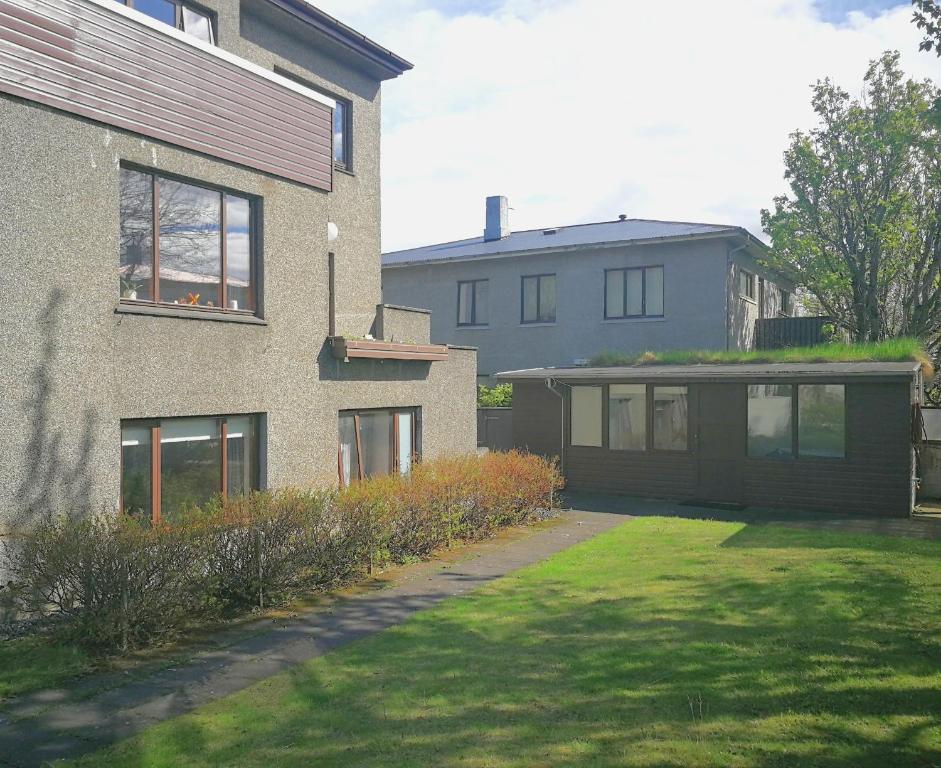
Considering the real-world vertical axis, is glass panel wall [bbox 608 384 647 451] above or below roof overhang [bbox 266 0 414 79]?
below

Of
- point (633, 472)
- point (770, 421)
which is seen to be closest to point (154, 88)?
point (633, 472)

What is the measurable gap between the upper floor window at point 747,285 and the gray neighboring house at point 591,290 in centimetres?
6

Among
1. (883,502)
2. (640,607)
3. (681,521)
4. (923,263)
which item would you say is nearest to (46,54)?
(640,607)

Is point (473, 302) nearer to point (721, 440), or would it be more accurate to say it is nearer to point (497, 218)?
point (497, 218)

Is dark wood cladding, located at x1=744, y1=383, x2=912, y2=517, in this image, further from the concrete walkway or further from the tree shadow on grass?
the concrete walkway

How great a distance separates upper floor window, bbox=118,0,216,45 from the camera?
12.1 meters

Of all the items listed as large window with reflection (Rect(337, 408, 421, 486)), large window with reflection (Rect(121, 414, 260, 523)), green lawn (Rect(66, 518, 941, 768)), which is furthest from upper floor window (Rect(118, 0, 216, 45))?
green lawn (Rect(66, 518, 941, 768))

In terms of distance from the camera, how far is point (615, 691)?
6273 mm

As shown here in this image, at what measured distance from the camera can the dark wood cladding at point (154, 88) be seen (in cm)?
879

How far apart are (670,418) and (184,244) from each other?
1245 centimetres

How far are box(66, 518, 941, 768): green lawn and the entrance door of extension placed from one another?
28.3 ft

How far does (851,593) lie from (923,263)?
69.7 ft

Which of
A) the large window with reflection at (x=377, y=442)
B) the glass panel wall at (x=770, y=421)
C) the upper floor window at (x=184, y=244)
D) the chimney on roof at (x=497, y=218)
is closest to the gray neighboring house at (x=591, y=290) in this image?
the chimney on roof at (x=497, y=218)

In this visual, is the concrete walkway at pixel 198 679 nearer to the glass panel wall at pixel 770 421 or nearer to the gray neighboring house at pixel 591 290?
the glass panel wall at pixel 770 421
